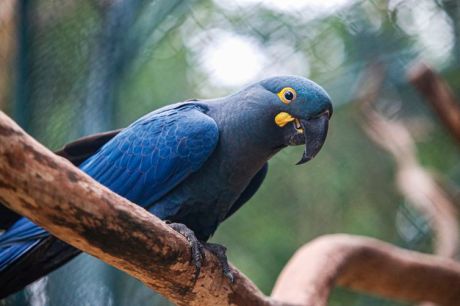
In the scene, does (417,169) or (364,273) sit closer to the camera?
(364,273)

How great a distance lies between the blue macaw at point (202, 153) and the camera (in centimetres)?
194

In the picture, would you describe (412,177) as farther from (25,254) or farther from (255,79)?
(25,254)

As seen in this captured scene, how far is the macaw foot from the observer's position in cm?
176

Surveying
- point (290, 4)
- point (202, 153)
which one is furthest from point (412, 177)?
point (202, 153)

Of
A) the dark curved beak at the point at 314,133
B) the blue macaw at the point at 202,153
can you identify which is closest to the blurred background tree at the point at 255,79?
the blue macaw at the point at 202,153

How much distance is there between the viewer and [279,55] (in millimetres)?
3711

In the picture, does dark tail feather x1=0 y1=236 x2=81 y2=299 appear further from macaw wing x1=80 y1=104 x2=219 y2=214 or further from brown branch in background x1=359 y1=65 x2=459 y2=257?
brown branch in background x1=359 y1=65 x2=459 y2=257

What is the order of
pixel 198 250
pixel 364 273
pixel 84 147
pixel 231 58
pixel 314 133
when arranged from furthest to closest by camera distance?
pixel 231 58, pixel 364 273, pixel 84 147, pixel 314 133, pixel 198 250

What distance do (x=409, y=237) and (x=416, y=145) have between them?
0.85m

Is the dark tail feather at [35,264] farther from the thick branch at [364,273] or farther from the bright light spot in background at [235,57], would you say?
the bright light spot in background at [235,57]

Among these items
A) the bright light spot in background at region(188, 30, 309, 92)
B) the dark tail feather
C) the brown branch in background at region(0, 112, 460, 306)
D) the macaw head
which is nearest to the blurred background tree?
the bright light spot in background at region(188, 30, 309, 92)

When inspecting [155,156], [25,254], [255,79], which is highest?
[155,156]

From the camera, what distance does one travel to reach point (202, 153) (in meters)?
2.01

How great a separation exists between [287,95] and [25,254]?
996 mm
